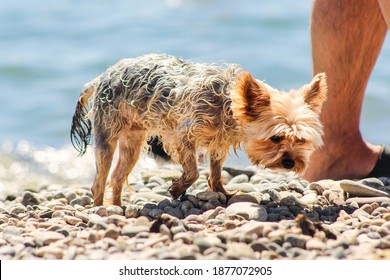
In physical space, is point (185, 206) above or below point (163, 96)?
below

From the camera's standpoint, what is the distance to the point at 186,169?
20.6 feet

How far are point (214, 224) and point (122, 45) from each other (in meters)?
10.0

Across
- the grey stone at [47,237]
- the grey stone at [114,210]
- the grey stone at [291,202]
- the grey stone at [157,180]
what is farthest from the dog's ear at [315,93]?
the grey stone at [157,180]

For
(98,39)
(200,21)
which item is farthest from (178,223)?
(200,21)

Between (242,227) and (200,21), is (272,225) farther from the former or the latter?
(200,21)

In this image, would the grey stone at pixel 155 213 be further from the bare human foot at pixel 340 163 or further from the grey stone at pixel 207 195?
the bare human foot at pixel 340 163

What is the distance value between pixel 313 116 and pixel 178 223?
4.03 ft

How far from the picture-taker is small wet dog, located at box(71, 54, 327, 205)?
5781mm

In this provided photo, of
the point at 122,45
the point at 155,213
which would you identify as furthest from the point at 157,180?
the point at 122,45

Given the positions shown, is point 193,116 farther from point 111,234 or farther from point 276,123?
point 111,234

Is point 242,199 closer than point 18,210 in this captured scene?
Yes

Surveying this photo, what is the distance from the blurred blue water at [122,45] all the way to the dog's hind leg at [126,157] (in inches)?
169

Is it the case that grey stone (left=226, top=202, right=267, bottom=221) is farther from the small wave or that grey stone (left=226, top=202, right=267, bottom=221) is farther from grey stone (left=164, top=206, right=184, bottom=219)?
the small wave

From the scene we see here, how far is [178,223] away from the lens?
5391 millimetres
